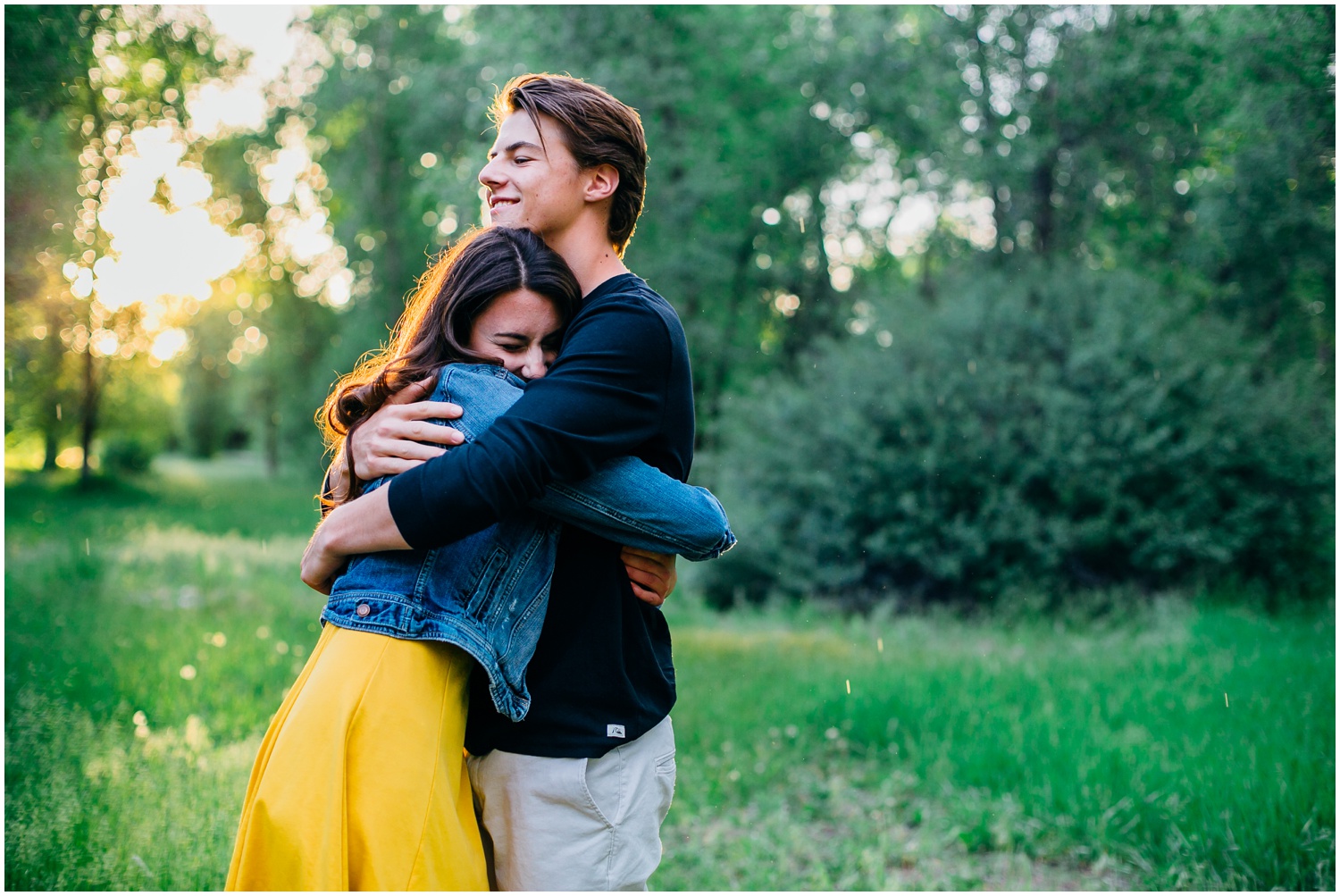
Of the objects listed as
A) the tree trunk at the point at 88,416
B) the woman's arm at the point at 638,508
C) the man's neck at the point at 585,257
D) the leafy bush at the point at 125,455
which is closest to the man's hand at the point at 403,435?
the woman's arm at the point at 638,508

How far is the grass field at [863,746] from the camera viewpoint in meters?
3.97

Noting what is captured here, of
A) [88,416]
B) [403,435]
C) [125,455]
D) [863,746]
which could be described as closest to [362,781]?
[403,435]

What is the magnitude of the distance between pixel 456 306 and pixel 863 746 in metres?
4.72

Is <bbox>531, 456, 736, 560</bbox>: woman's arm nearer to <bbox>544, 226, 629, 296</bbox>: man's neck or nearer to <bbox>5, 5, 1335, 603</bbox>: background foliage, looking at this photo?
<bbox>544, 226, 629, 296</bbox>: man's neck

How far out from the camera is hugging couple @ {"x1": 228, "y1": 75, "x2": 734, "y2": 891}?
1639mm

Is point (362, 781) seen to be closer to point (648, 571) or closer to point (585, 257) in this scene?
point (648, 571)

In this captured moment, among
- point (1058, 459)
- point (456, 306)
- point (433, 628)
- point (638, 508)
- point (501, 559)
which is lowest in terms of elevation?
point (1058, 459)

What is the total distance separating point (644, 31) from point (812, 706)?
11804 mm

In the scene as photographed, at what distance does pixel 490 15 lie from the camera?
16031mm

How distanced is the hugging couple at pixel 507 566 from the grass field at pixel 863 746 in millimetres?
2425

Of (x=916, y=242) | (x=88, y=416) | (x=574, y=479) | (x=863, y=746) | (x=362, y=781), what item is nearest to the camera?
(x=362, y=781)

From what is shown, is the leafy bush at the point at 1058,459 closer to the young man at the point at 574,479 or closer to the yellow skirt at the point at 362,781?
the young man at the point at 574,479

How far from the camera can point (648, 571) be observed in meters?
2.00

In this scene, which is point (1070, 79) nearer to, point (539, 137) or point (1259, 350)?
point (1259, 350)
